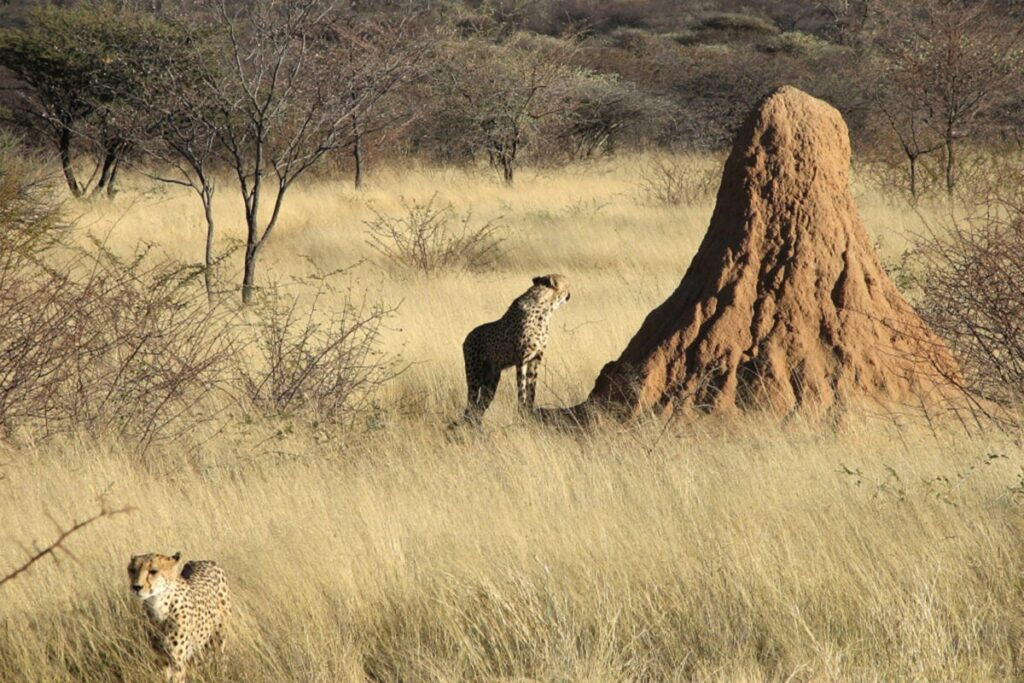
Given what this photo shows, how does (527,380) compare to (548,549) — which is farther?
(527,380)

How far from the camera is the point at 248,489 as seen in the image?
5.78 m

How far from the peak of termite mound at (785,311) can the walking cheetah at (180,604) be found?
3.03m

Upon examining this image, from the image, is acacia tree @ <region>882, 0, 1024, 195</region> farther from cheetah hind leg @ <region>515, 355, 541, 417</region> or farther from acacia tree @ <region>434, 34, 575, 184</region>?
cheetah hind leg @ <region>515, 355, 541, 417</region>

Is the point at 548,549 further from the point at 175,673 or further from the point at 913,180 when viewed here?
the point at 913,180

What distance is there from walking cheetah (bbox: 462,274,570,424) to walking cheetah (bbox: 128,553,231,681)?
329 centimetres

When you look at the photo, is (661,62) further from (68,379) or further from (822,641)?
(822,641)

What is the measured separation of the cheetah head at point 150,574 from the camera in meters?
3.54

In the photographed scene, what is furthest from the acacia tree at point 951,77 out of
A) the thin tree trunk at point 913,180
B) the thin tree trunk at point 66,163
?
the thin tree trunk at point 66,163

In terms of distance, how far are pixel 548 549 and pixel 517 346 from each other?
2761 mm

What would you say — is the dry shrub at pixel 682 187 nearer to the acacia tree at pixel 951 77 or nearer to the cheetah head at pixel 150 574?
the acacia tree at pixel 951 77

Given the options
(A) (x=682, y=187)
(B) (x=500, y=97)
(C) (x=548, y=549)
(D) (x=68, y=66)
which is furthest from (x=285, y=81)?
(B) (x=500, y=97)

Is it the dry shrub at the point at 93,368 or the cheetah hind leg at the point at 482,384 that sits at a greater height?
the dry shrub at the point at 93,368

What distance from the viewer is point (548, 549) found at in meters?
4.74

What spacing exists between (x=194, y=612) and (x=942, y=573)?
2498 millimetres
